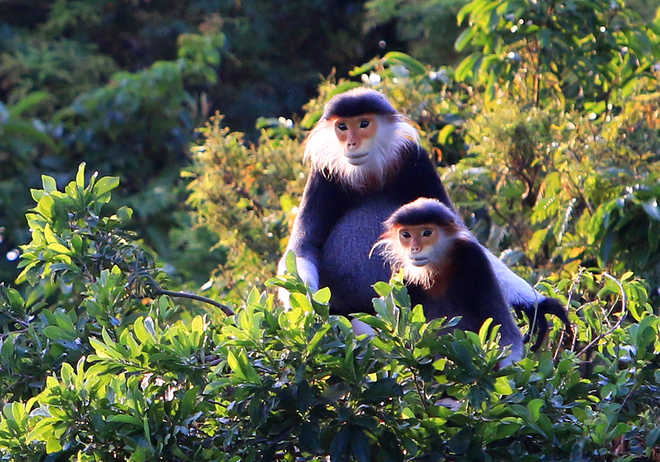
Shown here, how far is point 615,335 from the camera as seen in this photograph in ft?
7.36

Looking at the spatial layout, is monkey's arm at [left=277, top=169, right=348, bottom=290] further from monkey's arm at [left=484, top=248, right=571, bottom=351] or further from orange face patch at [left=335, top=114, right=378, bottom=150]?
monkey's arm at [left=484, top=248, right=571, bottom=351]

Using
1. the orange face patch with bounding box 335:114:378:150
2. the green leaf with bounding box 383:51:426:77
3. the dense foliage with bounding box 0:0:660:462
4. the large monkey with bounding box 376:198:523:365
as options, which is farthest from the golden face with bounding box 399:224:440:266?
the green leaf with bounding box 383:51:426:77

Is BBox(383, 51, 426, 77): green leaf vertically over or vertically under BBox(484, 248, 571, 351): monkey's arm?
over

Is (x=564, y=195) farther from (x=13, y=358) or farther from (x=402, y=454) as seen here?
(x=13, y=358)

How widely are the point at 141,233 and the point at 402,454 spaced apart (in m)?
5.00

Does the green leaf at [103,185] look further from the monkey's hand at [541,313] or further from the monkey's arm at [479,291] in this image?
the monkey's hand at [541,313]

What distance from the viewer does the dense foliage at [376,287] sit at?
1.83 m

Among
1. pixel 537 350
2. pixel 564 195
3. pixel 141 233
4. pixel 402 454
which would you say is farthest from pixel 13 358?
pixel 141 233

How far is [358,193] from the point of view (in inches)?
114

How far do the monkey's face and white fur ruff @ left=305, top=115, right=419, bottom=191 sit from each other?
2 cm

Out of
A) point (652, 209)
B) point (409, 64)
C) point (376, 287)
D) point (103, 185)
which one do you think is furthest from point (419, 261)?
point (409, 64)

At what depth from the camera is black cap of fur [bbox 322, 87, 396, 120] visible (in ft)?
9.41

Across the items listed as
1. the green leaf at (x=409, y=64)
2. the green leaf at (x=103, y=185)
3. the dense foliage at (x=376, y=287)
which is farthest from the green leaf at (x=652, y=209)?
the green leaf at (x=103, y=185)

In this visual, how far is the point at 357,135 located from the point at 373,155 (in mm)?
76
